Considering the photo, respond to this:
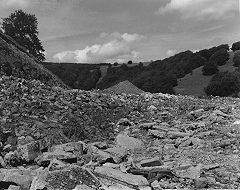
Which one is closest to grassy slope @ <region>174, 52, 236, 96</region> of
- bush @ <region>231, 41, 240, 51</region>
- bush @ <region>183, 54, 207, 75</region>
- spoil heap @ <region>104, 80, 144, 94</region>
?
bush @ <region>183, 54, 207, 75</region>

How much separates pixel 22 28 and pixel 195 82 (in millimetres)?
26646

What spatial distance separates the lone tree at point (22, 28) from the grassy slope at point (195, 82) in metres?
20.5

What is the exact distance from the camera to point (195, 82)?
50438 millimetres

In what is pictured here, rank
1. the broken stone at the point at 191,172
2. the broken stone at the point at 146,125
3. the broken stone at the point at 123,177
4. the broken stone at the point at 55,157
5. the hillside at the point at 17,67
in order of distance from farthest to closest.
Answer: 1. the hillside at the point at 17,67
2. the broken stone at the point at 146,125
3. the broken stone at the point at 55,157
4. the broken stone at the point at 191,172
5. the broken stone at the point at 123,177

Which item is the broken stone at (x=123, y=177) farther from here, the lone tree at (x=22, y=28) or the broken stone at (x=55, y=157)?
the lone tree at (x=22, y=28)

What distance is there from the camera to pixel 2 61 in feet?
46.0

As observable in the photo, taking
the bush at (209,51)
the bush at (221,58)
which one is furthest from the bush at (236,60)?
the bush at (209,51)

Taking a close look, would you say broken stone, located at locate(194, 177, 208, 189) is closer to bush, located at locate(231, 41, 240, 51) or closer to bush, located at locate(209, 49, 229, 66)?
bush, located at locate(209, 49, 229, 66)

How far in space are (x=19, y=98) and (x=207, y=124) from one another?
16.2 ft

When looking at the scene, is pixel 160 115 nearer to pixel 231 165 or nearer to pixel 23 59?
pixel 231 165

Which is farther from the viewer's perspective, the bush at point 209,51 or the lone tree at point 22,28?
the bush at point 209,51

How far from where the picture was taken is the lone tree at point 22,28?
1352 inches

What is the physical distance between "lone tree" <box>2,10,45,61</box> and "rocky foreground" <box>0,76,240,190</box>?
1008 inches

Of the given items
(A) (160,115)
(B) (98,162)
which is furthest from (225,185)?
(A) (160,115)
